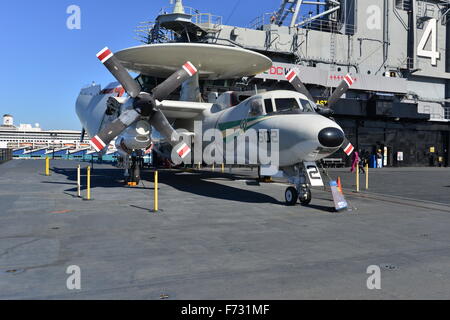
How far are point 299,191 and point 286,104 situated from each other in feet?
11.4

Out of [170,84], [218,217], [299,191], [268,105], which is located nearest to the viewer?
[218,217]

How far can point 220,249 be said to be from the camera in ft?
26.3

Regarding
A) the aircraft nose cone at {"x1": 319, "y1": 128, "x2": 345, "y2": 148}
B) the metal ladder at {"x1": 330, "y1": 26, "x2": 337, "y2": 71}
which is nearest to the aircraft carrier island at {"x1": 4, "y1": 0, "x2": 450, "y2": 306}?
the aircraft nose cone at {"x1": 319, "y1": 128, "x2": 345, "y2": 148}

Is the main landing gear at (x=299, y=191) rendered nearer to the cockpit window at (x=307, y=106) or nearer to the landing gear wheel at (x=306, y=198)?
the landing gear wheel at (x=306, y=198)

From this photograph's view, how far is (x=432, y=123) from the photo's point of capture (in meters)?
54.2

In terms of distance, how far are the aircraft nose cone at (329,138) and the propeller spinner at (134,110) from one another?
7.09 metres

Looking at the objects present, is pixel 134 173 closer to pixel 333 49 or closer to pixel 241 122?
pixel 241 122

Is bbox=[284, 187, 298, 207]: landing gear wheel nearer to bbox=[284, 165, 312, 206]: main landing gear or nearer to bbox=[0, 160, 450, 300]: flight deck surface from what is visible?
bbox=[284, 165, 312, 206]: main landing gear

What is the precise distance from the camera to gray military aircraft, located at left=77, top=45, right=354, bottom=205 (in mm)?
12922

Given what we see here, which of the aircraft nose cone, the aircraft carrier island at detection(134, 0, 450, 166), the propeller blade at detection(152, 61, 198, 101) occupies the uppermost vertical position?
the aircraft carrier island at detection(134, 0, 450, 166)

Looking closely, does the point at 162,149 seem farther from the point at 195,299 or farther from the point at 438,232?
the point at 195,299

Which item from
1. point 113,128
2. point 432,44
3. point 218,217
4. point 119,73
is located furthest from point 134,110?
point 432,44

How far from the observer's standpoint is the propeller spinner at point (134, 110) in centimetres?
1702

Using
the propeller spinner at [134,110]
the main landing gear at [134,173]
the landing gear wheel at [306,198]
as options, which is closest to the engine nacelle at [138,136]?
the propeller spinner at [134,110]
